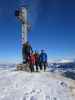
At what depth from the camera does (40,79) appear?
21.7 metres

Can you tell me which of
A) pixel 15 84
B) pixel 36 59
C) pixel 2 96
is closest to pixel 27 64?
pixel 36 59

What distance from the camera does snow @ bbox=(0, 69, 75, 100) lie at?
58.0ft

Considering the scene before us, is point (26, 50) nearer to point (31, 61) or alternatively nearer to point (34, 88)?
point (31, 61)

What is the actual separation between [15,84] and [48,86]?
271cm

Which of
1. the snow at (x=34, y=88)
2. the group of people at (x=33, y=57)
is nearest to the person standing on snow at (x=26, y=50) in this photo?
the group of people at (x=33, y=57)

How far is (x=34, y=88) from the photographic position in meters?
19.0

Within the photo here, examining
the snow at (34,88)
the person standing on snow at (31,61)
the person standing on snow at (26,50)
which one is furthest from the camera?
the person standing on snow at (26,50)

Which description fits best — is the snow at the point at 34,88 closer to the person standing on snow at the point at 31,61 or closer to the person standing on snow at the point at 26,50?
the person standing on snow at the point at 31,61

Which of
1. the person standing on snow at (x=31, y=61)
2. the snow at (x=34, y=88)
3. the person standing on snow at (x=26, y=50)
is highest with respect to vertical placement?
the person standing on snow at (x=26, y=50)

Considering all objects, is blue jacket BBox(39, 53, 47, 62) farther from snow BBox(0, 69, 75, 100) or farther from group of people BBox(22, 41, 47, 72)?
snow BBox(0, 69, 75, 100)

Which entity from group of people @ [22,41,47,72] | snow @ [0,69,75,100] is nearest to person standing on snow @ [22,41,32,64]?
group of people @ [22,41,47,72]

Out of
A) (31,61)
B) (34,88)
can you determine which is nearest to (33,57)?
(31,61)

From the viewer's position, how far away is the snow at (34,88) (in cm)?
1767

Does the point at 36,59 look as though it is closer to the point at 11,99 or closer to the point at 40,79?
the point at 40,79
